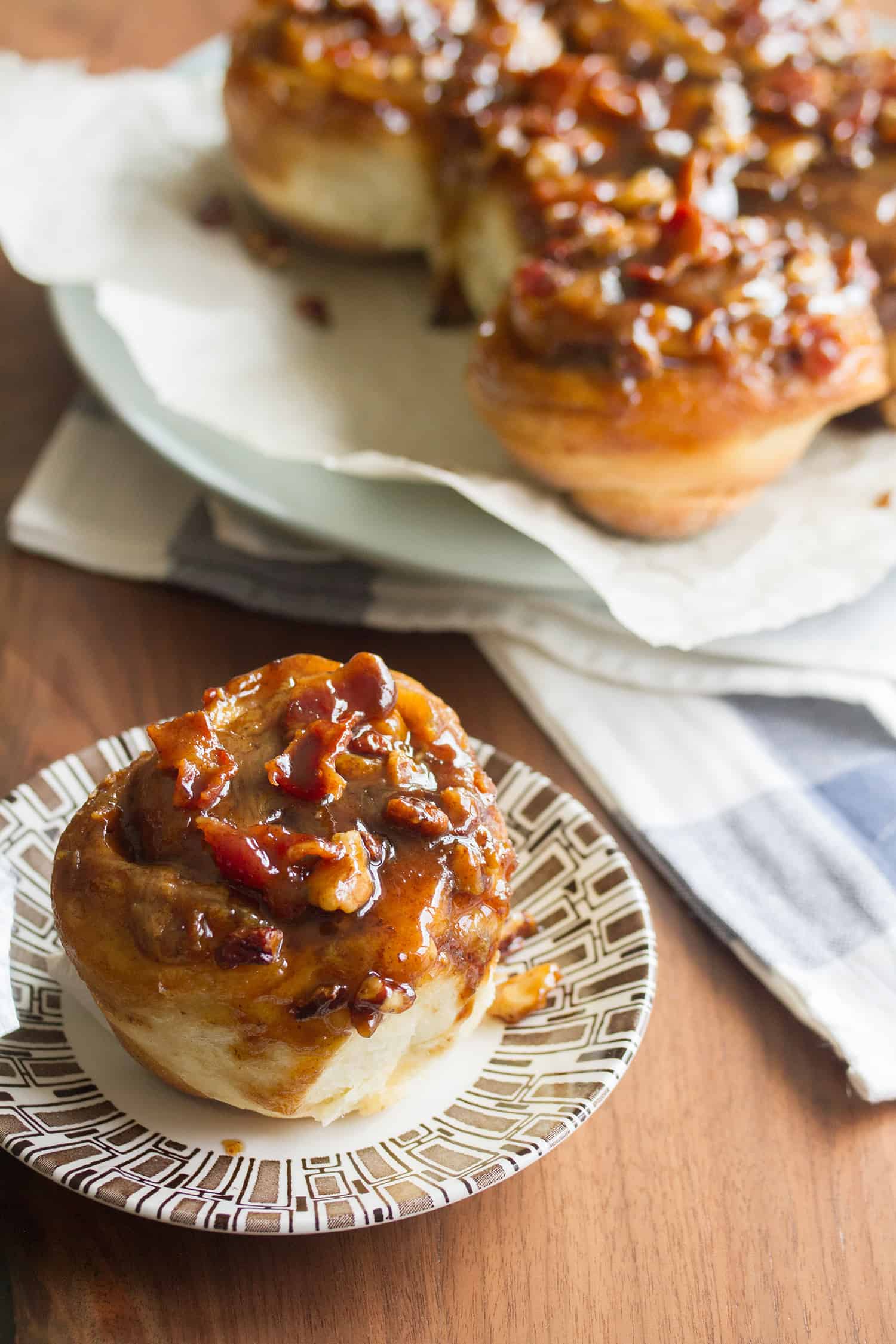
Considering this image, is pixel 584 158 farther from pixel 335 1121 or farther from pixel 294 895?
pixel 335 1121

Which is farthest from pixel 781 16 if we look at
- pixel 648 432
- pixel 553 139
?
pixel 648 432

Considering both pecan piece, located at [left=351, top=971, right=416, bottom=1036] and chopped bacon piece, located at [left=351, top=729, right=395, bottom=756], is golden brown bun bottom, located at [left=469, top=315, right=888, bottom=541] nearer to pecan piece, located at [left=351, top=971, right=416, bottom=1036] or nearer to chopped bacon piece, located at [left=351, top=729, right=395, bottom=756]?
chopped bacon piece, located at [left=351, top=729, right=395, bottom=756]

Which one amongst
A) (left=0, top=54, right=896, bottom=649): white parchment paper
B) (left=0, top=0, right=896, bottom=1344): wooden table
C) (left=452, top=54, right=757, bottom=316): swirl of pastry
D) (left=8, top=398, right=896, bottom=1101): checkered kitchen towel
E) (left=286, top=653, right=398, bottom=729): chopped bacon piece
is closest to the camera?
(left=0, top=0, right=896, bottom=1344): wooden table

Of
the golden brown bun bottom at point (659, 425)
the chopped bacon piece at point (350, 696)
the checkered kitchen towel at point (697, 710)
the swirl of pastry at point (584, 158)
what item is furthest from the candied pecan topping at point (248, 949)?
the swirl of pastry at point (584, 158)

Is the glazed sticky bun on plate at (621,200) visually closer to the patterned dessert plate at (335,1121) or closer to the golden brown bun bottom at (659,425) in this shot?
the golden brown bun bottom at (659,425)

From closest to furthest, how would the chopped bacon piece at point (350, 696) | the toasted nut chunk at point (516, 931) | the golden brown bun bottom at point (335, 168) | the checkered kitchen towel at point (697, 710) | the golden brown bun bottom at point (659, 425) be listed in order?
the chopped bacon piece at point (350, 696), the toasted nut chunk at point (516, 931), the checkered kitchen towel at point (697, 710), the golden brown bun bottom at point (659, 425), the golden brown bun bottom at point (335, 168)

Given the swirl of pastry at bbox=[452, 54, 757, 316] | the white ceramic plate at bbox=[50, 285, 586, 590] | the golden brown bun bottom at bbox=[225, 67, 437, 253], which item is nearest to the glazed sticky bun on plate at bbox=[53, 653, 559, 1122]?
the white ceramic plate at bbox=[50, 285, 586, 590]
